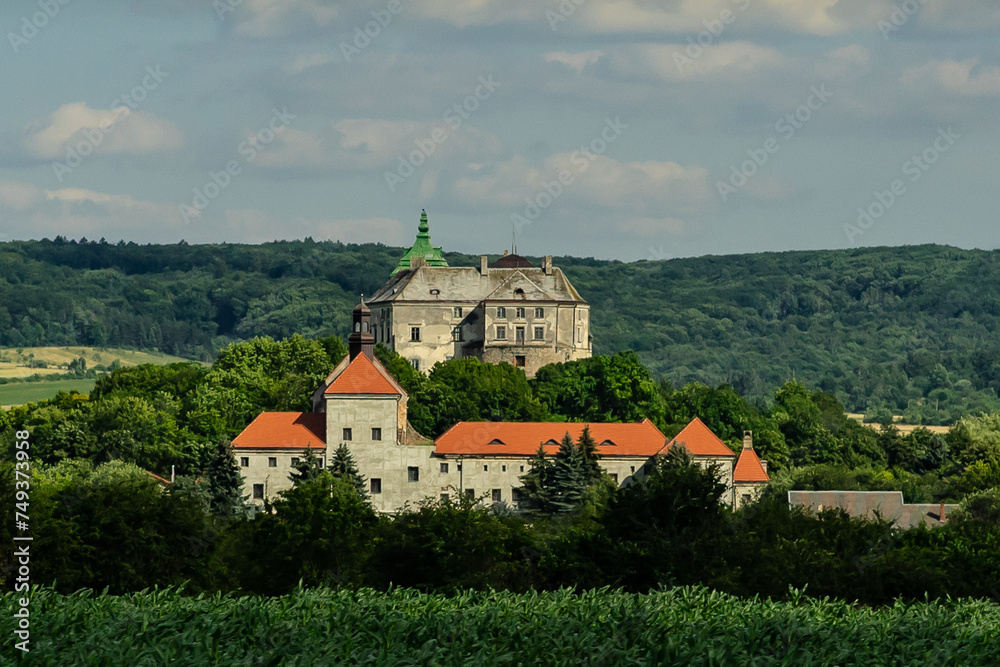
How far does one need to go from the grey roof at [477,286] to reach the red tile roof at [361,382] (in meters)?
26.1

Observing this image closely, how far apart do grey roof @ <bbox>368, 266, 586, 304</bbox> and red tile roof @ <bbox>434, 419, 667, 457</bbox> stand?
2095 centimetres

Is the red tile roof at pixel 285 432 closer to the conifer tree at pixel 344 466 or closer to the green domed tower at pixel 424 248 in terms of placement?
the conifer tree at pixel 344 466

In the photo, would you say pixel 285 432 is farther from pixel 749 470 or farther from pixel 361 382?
pixel 749 470

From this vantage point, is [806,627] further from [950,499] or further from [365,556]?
[950,499]

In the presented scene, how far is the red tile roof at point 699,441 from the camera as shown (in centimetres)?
10444

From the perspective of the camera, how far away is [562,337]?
418 ft

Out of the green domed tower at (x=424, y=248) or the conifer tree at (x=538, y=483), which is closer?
the conifer tree at (x=538, y=483)

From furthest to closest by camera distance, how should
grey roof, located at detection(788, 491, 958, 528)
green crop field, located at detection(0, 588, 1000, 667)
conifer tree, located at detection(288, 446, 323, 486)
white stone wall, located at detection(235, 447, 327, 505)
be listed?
white stone wall, located at detection(235, 447, 327, 505), conifer tree, located at detection(288, 446, 323, 486), grey roof, located at detection(788, 491, 958, 528), green crop field, located at detection(0, 588, 1000, 667)

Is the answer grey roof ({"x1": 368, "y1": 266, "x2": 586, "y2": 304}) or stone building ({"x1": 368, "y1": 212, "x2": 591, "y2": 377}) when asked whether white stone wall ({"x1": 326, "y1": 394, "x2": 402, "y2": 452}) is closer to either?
stone building ({"x1": 368, "y1": 212, "x2": 591, "y2": 377})

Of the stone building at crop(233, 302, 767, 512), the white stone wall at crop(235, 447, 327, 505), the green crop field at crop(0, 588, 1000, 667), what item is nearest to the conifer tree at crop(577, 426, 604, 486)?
the stone building at crop(233, 302, 767, 512)

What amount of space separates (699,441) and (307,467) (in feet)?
78.7

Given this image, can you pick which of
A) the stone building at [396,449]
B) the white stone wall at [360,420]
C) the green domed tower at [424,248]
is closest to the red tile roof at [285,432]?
the stone building at [396,449]

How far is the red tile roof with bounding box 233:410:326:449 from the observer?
100 m

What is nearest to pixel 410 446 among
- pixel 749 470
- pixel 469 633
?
pixel 749 470
